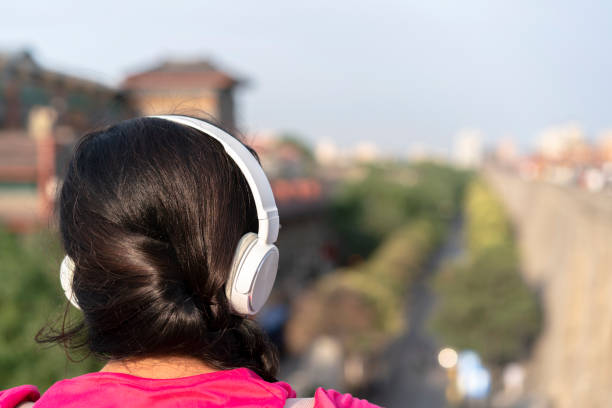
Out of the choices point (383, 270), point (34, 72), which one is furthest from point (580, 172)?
point (34, 72)

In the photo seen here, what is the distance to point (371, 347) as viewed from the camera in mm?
14859

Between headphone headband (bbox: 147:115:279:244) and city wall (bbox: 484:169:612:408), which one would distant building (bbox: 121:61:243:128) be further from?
headphone headband (bbox: 147:115:279:244)

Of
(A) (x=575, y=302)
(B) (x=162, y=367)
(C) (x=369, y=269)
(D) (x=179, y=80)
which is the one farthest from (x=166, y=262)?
(D) (x=179, y=80)

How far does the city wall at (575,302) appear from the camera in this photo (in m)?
8.80

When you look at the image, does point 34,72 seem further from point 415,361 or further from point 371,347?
point 415,361

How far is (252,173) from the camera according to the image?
3.22 ft

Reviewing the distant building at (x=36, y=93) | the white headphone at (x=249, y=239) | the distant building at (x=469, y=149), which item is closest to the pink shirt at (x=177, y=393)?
the white headphone at (x=249, y=239)

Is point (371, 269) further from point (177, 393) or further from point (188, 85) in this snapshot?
point (177, 393)

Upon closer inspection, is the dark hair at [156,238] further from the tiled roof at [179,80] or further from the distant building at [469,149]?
the distant building at [469,149]

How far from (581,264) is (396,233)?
761 inches

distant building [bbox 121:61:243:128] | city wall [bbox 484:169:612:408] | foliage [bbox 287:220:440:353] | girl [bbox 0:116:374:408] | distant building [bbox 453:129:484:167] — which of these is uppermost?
girl [bbox 0:116:374:408]

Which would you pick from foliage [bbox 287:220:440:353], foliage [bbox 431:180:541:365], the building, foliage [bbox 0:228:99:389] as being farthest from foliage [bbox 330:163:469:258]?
foliage [bbox 0:228:99:389]

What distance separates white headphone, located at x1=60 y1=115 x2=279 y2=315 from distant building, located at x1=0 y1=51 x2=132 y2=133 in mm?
15987

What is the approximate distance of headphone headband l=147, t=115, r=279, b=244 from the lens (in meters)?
0.98
